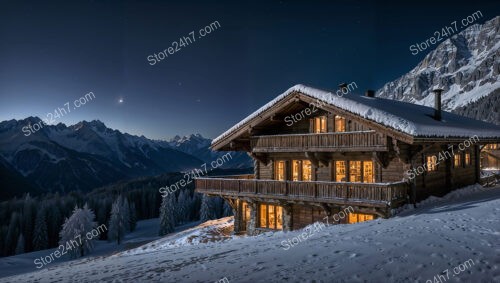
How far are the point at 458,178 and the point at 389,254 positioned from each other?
17744 mm

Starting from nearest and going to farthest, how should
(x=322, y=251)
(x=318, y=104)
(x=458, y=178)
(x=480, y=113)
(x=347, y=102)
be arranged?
(x=322, y=251) < (x=347, y=102) < (x=318, y=104) < (x=458, y=178) < (x=480, y=113)

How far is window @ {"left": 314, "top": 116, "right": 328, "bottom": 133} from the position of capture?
2110cm

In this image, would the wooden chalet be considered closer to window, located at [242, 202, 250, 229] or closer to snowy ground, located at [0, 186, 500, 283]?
window, located at [242, 202, 250, 229]

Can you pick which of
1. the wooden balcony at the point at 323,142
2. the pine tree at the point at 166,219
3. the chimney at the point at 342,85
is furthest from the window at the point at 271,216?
the pine tree at the point at 166,219

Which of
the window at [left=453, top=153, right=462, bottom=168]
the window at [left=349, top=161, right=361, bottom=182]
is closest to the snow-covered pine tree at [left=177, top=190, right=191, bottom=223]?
the window at [left=453, top=153, right=462, bottom=168]

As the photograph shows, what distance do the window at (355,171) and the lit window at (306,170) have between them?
9.13 ft

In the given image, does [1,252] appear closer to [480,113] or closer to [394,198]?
[394,198]

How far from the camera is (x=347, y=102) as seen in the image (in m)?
17.8

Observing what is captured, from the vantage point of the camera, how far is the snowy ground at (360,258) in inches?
312

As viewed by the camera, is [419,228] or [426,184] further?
[426,184]

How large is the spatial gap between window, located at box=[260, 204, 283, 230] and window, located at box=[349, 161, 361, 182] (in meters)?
5.44

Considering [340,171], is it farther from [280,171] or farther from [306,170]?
[280,171]

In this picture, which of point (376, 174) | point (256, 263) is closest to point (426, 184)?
point (376, 174)

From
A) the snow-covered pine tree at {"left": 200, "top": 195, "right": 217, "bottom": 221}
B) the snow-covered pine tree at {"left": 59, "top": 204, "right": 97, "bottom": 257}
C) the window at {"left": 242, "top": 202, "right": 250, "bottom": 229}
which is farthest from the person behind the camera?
the snow-covered pine tree at {"left": 200, "top": 195, "right": 217, "bottom": 221}
